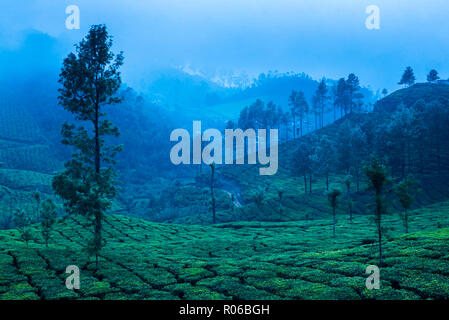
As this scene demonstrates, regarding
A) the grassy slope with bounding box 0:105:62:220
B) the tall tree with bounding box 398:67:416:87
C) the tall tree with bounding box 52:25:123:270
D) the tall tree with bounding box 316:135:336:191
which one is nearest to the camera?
the tall tree with bounding box 52:25:123:270

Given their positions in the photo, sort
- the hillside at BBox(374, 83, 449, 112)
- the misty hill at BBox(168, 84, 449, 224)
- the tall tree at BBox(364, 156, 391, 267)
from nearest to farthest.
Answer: the tall tree at BBox(364, 156, 391, 267) → the misty hill at BBox(168, 84, 449, 224) → the hillside at BBox(374, 83, 449, 112)

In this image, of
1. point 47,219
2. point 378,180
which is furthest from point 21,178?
point 378,180

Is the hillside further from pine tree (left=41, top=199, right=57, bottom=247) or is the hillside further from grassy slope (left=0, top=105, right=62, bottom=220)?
grassy slope (left=0, top=105, right=62, bottom=220)

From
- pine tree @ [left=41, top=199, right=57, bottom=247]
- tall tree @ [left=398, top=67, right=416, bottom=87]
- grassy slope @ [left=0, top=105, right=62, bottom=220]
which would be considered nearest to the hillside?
tall tree @ [left=398, top=67, right=416, bottom=87]

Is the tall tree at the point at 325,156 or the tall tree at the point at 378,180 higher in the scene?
the tall tree at the point at 325,156

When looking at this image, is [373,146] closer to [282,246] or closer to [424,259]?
[282,246]

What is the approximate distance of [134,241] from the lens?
192 ft

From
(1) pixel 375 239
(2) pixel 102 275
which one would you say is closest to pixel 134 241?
(2) pixel 102 275

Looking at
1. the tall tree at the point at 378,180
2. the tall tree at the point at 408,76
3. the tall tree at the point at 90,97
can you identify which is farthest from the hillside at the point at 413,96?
the tall tree at the point at 90,97

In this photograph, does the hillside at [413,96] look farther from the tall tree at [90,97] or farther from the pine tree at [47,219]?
the pine tree at [47,219]

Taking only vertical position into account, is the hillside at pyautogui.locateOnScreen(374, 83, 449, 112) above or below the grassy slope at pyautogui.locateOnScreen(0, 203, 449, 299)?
above

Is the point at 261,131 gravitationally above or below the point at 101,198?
above

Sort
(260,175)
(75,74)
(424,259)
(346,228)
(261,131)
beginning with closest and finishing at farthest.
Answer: (424,259)
(75,74)
(346,228)
(260,175)
(261,131)
